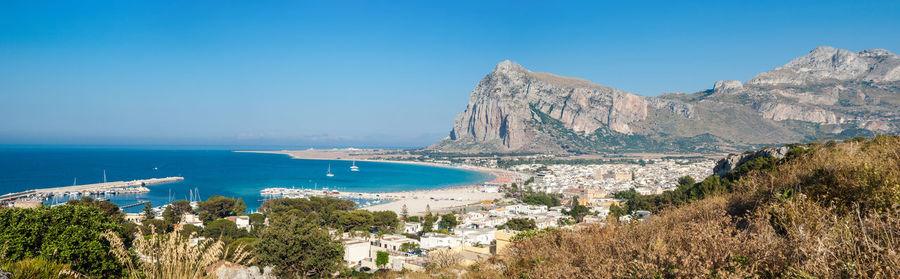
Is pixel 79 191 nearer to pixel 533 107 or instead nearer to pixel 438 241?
pixel 438 241

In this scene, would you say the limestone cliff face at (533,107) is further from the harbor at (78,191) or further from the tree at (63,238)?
the tree at (63,238)

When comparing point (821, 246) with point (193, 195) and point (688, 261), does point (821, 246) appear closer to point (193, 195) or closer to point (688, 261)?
point (688, 261)

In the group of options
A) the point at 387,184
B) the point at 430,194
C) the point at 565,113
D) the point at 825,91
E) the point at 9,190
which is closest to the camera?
the point at 9,190

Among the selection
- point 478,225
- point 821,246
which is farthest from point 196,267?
point 478,225

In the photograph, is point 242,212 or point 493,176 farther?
point 493,176

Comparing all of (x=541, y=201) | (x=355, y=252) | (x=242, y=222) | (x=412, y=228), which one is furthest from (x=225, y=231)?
(x=541, y=201)

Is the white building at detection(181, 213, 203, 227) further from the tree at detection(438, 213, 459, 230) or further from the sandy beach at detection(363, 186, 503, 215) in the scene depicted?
the sandy beach at detection(363, 186, 503, 215)
